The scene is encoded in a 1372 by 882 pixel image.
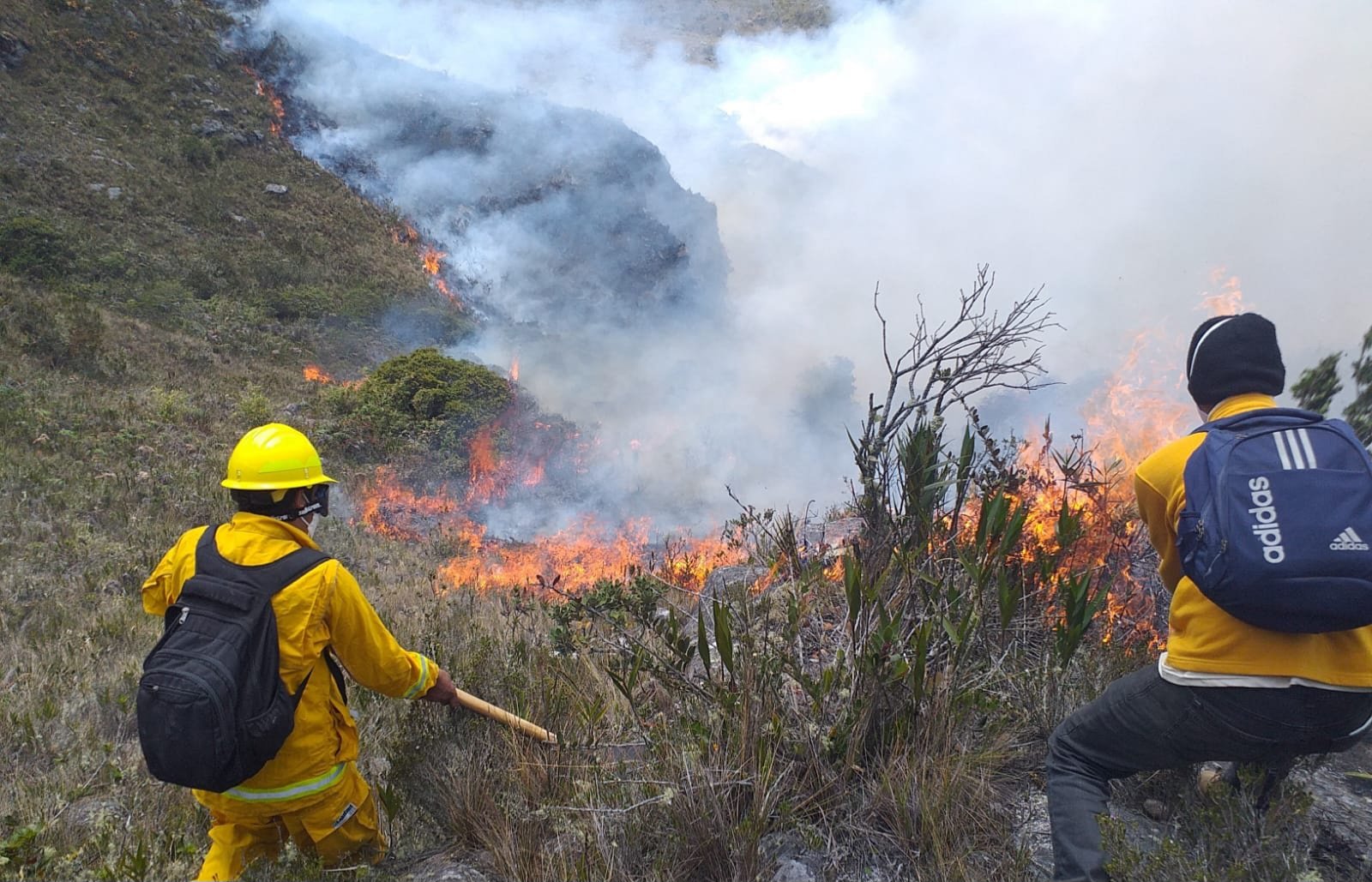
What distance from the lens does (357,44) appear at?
33.0 metres

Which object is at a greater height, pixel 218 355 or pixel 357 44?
pixel 357 44

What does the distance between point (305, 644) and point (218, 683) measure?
0.24m

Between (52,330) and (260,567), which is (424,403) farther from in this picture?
(260,567)

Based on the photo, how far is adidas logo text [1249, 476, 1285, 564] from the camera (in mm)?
1613

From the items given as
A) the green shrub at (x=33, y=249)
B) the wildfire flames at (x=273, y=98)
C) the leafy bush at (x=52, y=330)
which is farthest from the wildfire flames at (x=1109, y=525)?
the wildfire flames at (x=273, y=98)

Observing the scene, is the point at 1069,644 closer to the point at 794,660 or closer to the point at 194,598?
the point at 794,660

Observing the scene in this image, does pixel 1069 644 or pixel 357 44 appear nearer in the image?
pixel 1069 644

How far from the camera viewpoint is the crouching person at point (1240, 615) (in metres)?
1.61

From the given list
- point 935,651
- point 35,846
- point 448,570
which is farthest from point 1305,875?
point 448,570

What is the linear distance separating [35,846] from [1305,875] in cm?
354

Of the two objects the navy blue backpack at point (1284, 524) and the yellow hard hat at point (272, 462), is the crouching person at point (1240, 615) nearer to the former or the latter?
the navy blue backpack at point (1284, 524)

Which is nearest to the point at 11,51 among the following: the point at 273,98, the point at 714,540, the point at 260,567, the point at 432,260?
the point at 273,98

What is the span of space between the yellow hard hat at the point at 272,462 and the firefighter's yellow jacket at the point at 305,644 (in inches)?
4.3

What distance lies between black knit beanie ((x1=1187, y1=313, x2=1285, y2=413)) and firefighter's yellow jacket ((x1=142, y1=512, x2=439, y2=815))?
248cm
